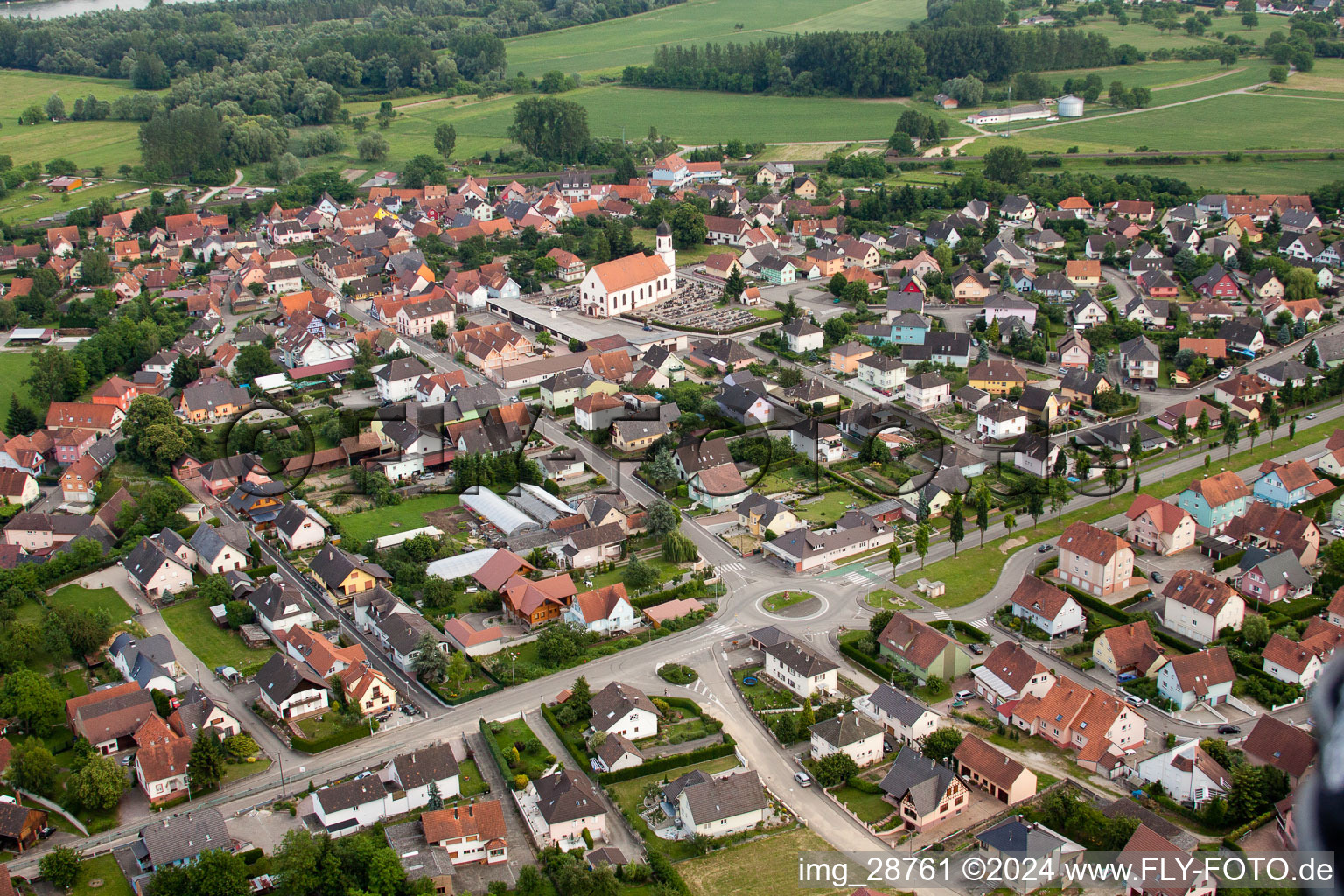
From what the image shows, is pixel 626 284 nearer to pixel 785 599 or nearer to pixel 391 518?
pixel 391 518

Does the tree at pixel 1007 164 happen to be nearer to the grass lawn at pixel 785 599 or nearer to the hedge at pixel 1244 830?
A: the grass lawn at pixel 785 599

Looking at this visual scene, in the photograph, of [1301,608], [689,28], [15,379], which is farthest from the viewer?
[689,28]

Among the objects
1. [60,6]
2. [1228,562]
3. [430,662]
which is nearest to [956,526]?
[1228,562]

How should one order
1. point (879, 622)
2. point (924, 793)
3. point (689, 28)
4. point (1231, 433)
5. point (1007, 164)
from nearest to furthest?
1. point (924, 793)
2. point (879, 622)
3. point (1231, 433)
4. point (1007, 164)
5. point (689, 28)

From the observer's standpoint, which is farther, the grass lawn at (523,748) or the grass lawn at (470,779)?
the grass lawn at (523,748)

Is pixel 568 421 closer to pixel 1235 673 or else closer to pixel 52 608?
pixel 52 608

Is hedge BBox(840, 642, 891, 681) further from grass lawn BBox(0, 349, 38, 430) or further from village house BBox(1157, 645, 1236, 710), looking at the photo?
grass lawn BBox(0, 349, 38, 430)

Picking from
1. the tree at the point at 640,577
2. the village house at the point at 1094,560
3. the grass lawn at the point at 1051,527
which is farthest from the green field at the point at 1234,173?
the tree at the point at 640,577
